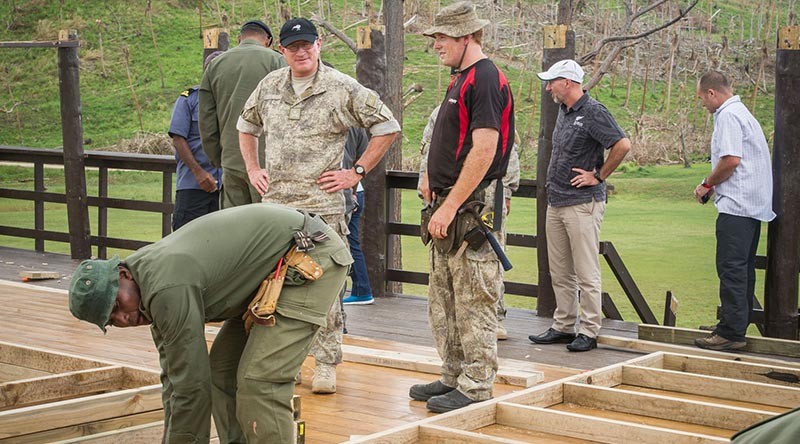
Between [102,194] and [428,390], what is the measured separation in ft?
18.5

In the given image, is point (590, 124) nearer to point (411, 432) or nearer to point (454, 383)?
point (454, 383)

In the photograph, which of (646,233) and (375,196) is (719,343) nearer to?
(375,196)

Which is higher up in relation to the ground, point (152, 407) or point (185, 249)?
point (185, 249)

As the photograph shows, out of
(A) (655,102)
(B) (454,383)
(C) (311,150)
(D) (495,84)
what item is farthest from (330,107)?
(A) (655,102)

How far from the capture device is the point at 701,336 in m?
6.25

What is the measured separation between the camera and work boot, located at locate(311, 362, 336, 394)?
505 cm

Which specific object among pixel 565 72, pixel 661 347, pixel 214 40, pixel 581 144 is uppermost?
pixel 214 40

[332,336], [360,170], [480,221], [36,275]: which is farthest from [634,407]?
[36,275]

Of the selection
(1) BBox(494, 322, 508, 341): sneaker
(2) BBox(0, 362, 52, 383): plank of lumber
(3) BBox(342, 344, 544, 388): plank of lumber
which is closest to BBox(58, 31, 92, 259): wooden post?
(2) BBox(0, 362, 52, 383): plank of lumber

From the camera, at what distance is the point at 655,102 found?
13.9 m

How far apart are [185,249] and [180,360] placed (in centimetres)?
33

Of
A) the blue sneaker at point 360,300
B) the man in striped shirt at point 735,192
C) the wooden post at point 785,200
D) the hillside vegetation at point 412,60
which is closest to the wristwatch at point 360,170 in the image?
the man in striped shirt at point 735,192

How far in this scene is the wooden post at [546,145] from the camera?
22.4ft

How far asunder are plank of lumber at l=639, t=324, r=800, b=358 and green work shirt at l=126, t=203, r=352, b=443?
3.36 meters
